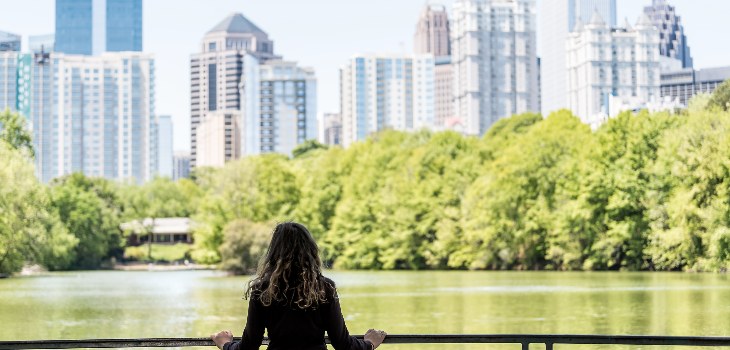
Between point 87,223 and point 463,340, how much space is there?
90.5 metres

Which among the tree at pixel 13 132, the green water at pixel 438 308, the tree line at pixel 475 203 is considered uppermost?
the tree at pixel 13 132

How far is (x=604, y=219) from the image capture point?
65.6 metres

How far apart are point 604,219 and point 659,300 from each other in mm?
28658

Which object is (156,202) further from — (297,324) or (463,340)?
(297,324)

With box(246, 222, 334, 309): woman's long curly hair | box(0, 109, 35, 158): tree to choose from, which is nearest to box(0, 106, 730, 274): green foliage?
box(0, 109, 35, 158): tree

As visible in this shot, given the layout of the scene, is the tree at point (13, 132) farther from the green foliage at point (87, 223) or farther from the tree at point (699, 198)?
the tree at point (699, 198)

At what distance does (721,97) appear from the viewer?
63.5 m

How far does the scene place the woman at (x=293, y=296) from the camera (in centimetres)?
525

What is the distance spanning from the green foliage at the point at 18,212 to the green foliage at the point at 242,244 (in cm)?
1069

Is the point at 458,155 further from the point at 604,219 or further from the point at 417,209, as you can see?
the point at 604,219

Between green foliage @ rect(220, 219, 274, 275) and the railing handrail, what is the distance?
63876 millimetres

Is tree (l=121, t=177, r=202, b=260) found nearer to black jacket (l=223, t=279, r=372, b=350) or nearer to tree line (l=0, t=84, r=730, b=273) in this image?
tree line (l=0, t=84, r=730, b=273)

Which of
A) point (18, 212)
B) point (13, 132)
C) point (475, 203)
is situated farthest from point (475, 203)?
point (13, 132)

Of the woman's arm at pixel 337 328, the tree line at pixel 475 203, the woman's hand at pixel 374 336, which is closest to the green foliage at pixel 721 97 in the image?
the tree line at pixel 475 203
